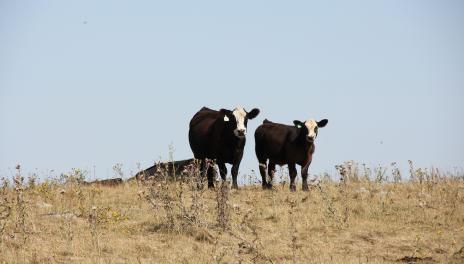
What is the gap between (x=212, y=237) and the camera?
38.2 feet

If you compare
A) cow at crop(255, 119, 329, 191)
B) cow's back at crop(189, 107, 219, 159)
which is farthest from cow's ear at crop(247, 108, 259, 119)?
cow's back at crop(189, 107, 219, 159)

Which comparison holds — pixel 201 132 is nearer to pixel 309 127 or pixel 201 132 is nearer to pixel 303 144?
pixel 303 144

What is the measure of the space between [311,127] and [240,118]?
1875 millimetres

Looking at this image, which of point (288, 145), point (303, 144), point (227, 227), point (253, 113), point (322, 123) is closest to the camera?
point (227, 227)

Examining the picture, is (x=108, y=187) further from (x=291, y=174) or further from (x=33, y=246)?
(x=33, y=246)

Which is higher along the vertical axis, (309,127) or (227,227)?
(309,127)

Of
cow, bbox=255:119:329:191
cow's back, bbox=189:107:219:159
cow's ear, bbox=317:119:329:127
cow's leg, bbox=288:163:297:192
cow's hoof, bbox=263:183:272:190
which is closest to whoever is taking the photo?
cow's leg, bbox=288:163:297:192

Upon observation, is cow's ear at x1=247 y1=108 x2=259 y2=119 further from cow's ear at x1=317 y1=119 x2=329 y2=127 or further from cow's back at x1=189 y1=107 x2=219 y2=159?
cow's ear at x1=317 y1=119 x2=329 y2=127

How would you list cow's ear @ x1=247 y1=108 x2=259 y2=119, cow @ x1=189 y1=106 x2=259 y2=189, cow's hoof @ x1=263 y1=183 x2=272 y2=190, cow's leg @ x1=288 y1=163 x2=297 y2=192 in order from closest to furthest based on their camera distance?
cow's leg @ x1=288 y1=163 x2=297 y2=192 → cow's hoof @ x1=263 y1=183 x2=272 y2=190 → cow @ x1=189 y1=106 x2=259 y2=189 → cow's ear @ x1=247 y1=108 x2=259 y2=119

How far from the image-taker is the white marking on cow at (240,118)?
1772 centimetres

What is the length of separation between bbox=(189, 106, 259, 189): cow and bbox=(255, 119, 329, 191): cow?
78 centimetres

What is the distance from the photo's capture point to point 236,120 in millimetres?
17922

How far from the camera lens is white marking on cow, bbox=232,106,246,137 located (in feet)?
58.1

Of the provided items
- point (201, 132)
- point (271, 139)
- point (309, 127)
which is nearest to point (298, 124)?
point (309, 127)
